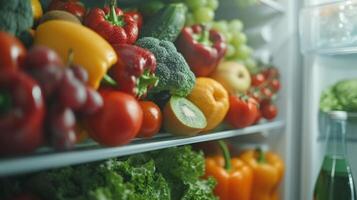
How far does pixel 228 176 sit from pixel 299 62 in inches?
25.9

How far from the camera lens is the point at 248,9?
1.46 metres

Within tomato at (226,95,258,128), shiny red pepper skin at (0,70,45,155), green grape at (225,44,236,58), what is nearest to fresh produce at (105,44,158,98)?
shiny red pepper skin at (0,70,45,155)

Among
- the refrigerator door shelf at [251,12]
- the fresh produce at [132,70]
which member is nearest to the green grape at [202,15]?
the refrigerator door shelf at [251,12]

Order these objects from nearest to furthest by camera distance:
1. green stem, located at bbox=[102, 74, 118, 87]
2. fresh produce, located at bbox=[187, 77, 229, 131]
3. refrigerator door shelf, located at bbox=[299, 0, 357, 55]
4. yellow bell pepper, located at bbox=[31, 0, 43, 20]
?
green stem, located at bbox=[102, 74, 118, 87]
yellow bell pepper, located at bbox=[31, 0, 43, 20]
fresh produce, located at bbox=[187, 77, 229, 131]
refrigerator door shelf, located at bbox=[299, 0, 357, 55]

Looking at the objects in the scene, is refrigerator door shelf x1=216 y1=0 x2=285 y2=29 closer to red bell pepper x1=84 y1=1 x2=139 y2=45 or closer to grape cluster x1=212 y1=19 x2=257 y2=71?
grape cluster x1=212 y1=19 x2=257 y2=71

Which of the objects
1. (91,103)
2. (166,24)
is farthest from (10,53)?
(166,24)

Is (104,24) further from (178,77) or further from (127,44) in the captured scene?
(178,77)

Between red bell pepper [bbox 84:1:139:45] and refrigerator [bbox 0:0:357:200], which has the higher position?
red bell pepper [bbox 84:1:139:45]

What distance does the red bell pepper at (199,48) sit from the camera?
1.10 meters

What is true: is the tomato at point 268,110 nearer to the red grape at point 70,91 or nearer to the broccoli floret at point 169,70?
the broccoli floret at point 169,70

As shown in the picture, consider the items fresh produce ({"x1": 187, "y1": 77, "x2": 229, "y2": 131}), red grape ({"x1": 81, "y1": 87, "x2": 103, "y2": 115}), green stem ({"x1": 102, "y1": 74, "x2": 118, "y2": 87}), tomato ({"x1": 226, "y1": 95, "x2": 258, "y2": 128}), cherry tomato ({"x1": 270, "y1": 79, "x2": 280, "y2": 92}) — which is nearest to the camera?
red grape ({"x1": 81, "y1": 87, "x2": 103, "y2": 115})

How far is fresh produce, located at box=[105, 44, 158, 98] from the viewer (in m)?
0.74

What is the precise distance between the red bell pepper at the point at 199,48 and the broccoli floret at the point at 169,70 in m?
0.18

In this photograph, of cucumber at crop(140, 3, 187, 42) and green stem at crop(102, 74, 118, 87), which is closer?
green stem at crop(102, 74, 118, 87)
